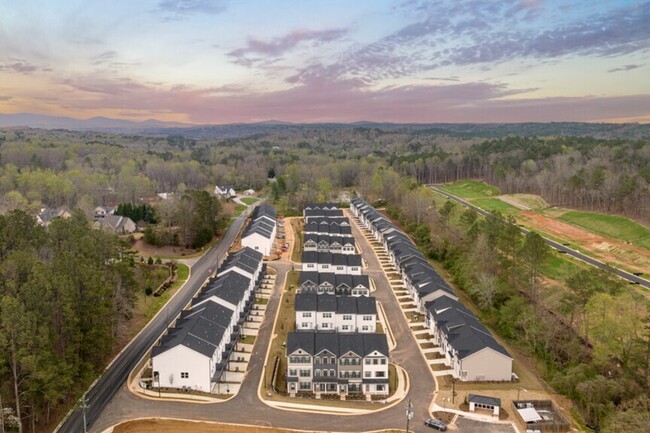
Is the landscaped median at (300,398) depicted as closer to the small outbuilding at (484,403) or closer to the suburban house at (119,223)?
the small outbuilding at (484,403)

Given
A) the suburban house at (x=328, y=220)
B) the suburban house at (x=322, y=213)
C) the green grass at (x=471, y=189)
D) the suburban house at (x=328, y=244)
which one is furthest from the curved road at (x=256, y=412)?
the green grass at (x=471, y=189)

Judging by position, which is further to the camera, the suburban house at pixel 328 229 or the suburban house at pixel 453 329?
the suburban house at pixel 328 229

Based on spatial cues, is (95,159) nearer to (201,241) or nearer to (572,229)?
(201,241)

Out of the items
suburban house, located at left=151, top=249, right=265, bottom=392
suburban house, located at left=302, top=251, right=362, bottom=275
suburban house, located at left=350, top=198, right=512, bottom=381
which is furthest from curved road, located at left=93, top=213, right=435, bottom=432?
suburban house, located at left=302, top=251, right=362, bottom=275

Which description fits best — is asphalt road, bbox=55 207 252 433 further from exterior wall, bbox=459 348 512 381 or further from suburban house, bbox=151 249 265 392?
exterior wall, bbox=459 348 512 381

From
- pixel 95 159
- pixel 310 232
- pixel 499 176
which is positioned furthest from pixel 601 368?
pixel 95 159

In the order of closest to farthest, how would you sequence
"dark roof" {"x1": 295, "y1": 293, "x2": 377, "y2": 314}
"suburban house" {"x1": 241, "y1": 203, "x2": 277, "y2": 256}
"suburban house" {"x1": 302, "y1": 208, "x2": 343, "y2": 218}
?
"dark roof" {"x1": 295, "y1": 293, "x2": 377, "y2": 314} < "suburban house" {"x1": 241, "y1": 203, "x2": 277, "y2": 256} < "suburban house" {"x1": 302, "y1": 208, "x2": 343, "y2": 218}
